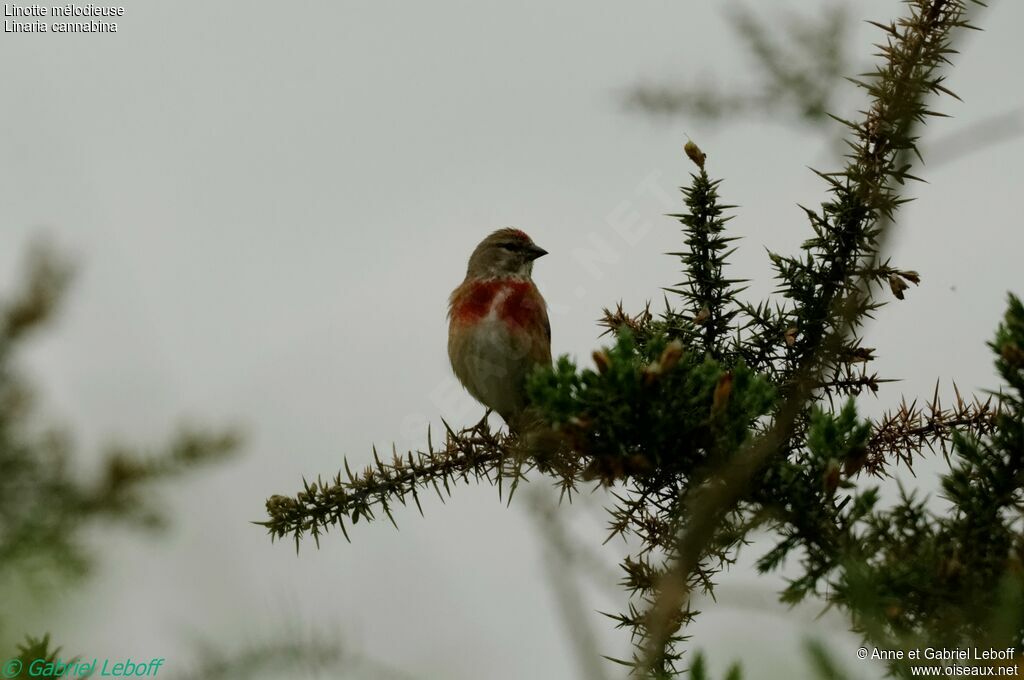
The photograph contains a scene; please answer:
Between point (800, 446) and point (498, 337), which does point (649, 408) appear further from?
point (498, 337)

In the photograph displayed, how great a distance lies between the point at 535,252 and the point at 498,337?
112cm

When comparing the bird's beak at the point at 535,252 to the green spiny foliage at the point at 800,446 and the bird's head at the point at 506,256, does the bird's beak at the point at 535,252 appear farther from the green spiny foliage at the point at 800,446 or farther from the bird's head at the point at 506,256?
the green spiny foliage at the point at 800,446

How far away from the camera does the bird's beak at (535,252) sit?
7109 mm

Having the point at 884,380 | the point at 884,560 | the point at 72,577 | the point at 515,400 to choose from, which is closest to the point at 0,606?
the point at 72,577

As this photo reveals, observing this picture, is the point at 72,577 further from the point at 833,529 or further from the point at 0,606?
the point at 833,529

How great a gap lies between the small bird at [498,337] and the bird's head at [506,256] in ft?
0.23

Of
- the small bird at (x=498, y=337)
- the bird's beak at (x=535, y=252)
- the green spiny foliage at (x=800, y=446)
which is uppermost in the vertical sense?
the bird's beak at (x=535, y=252)

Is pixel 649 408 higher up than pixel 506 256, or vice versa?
pixel 506 256

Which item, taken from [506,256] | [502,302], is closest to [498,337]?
[502,302]

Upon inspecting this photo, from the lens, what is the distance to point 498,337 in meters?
6.20

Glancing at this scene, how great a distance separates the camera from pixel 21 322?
4.96 metres

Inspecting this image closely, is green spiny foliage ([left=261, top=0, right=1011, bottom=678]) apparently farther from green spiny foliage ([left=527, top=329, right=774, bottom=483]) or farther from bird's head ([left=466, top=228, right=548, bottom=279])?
bird's head ([left=466, top=228, right=548, bottom=279])

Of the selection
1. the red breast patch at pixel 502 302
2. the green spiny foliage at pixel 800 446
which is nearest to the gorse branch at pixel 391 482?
the green spiny foliage at pixel 800 446

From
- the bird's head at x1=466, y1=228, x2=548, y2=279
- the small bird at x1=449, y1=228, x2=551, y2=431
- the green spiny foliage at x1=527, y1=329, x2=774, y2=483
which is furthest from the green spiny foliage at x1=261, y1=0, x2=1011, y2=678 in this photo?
the bird's head at x1=466, y1=228, x2=548, y2=279
